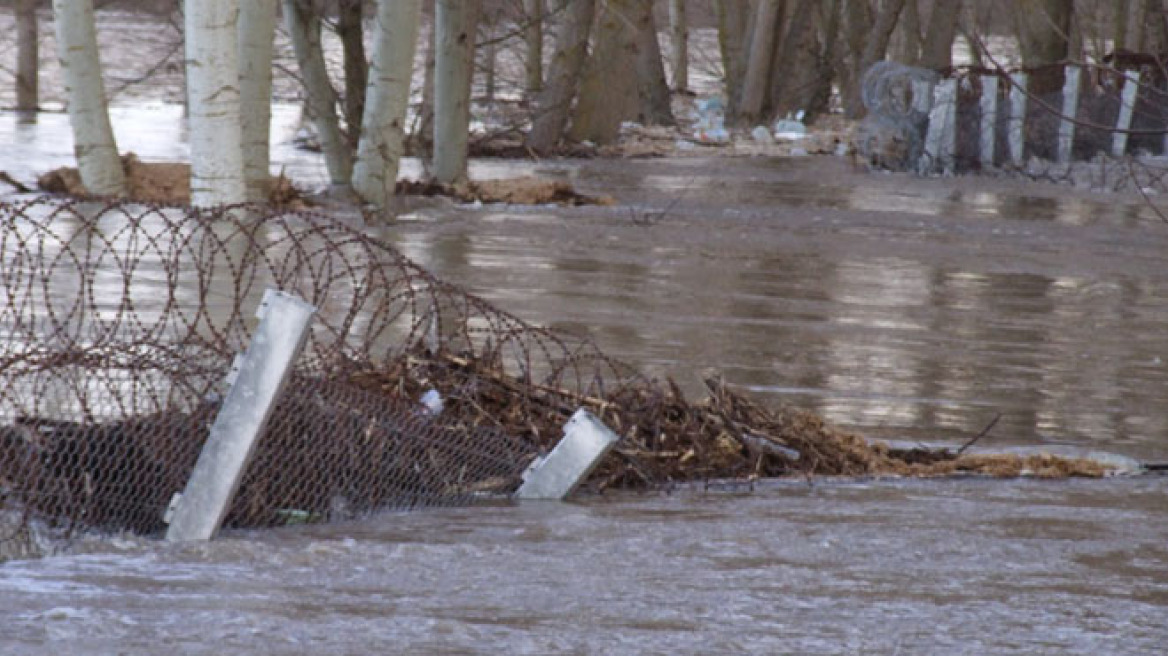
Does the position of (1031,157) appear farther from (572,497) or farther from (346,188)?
(572,497)

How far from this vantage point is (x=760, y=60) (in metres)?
38.4

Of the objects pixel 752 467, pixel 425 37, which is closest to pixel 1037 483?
pixel 752 467

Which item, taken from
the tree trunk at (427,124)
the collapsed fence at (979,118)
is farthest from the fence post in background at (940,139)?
the tree trunk at (427,124)

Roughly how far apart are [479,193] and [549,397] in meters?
13.6

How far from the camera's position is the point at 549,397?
8.29m

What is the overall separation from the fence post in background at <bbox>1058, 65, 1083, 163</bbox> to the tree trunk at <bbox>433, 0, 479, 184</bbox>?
8763 millimetres

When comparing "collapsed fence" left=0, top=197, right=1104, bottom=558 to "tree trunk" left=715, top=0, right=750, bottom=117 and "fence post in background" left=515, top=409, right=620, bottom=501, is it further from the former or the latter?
"tree trunk" left=715, top=0, right=750, bottom=117

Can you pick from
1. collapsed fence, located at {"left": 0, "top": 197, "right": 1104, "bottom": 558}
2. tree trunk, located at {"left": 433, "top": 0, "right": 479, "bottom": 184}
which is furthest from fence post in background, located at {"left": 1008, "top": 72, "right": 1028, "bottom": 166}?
collapsed fence, located at {"left": 0, "top": 197, "right": 1104, "bottom": 558}

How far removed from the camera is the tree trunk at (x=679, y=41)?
51031mm

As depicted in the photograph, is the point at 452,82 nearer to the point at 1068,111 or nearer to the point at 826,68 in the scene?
the point at 1068,111

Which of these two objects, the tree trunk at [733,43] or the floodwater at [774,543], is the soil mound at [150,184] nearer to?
the floodwater at [774,543]

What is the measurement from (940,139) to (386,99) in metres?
12.1

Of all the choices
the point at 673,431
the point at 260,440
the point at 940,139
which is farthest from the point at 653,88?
the point at 260,440

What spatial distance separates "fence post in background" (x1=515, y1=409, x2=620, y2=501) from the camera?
7539mm
